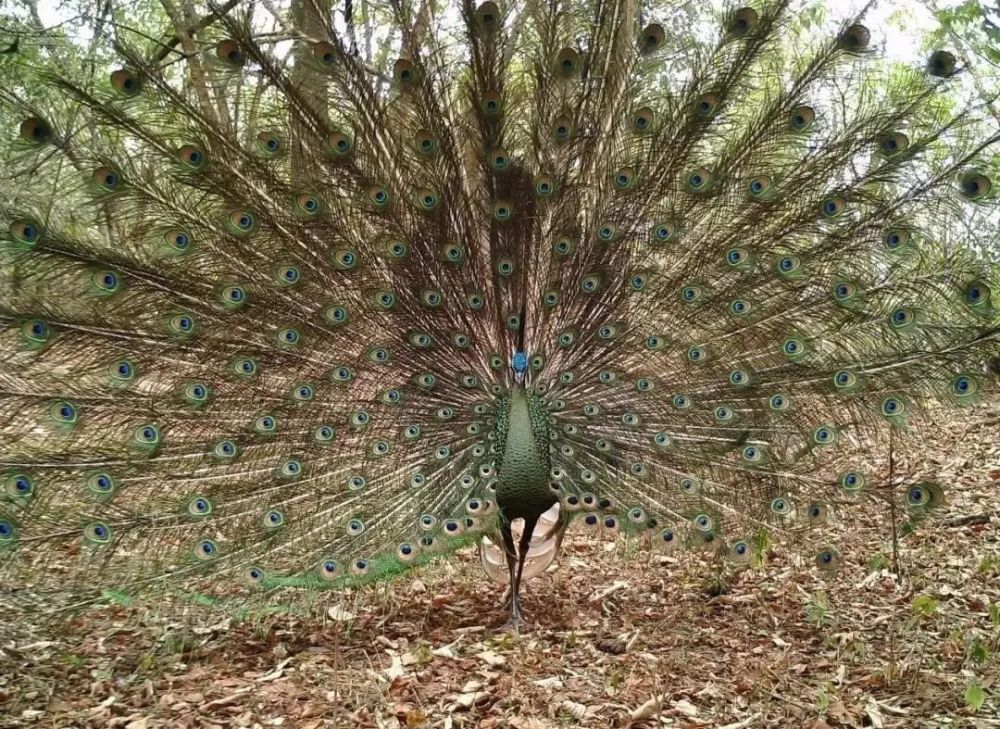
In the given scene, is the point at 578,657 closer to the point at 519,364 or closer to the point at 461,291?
the point at 519,364

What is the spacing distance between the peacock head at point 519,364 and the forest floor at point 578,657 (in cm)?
127

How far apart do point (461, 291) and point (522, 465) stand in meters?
1.10

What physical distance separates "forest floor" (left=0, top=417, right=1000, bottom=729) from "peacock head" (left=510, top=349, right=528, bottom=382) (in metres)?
1.27

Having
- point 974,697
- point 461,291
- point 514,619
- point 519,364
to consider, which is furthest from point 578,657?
point 461,291

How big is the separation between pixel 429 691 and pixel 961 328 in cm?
329

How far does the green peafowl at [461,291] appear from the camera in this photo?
3.98m

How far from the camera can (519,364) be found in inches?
186

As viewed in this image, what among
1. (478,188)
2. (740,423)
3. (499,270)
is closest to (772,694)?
(740,423)

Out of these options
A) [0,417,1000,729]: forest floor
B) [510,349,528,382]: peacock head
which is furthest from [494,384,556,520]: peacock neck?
[0,417,1000,729]: forest floor

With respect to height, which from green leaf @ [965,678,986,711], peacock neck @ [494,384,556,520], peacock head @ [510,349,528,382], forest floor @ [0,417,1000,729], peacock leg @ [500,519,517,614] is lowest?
forest floor @ [0,417,1000,729]

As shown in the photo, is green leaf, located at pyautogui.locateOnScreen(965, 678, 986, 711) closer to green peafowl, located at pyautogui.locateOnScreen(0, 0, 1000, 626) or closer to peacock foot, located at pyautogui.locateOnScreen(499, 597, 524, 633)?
green peafowl, located at pyautogui.locateOnScreen(0, 0, 1000, 626)

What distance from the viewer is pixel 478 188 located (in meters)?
4.45

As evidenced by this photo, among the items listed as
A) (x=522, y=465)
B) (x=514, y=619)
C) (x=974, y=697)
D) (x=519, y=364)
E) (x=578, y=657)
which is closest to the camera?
(x=974, y=697)

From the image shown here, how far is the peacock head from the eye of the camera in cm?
472
